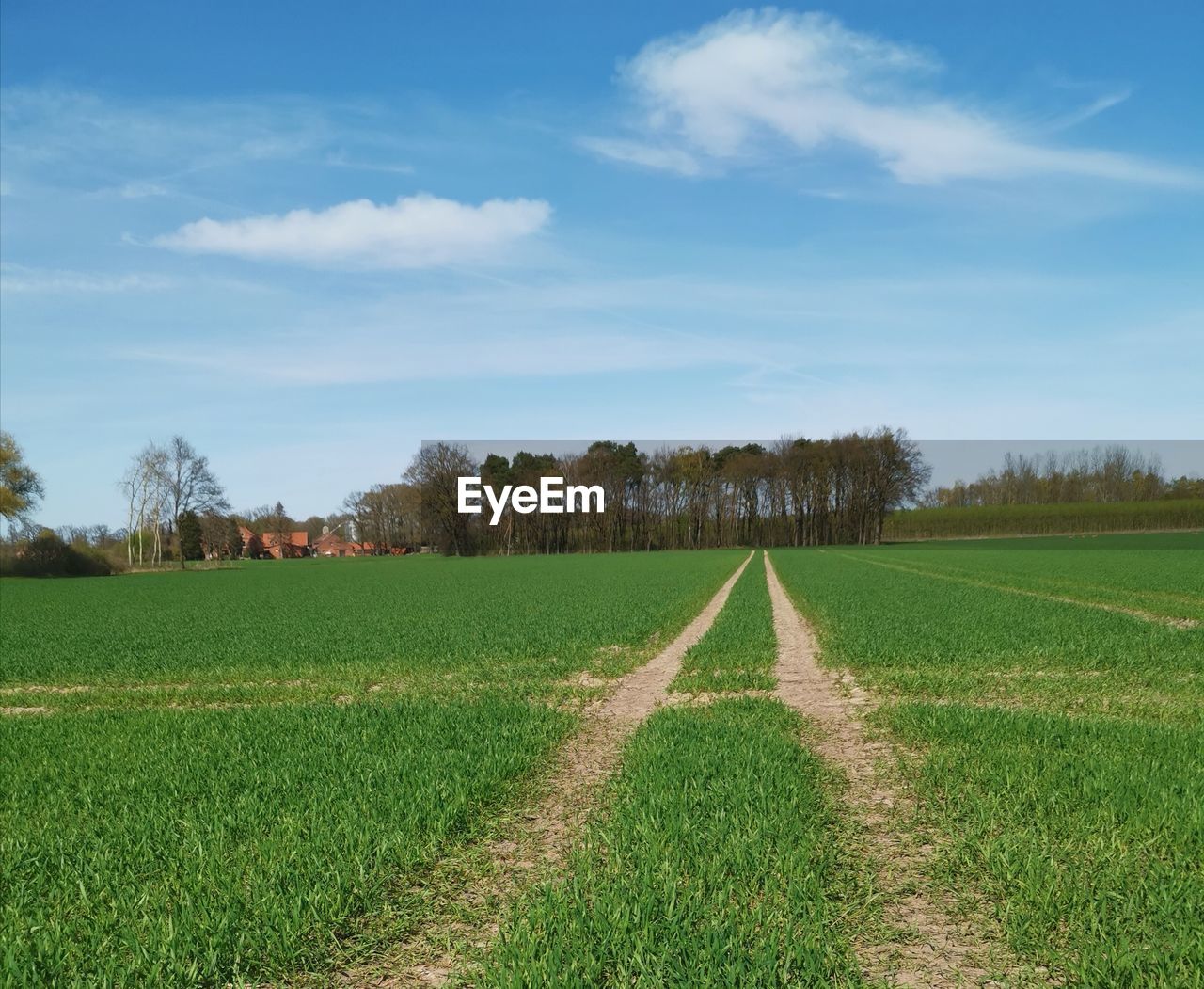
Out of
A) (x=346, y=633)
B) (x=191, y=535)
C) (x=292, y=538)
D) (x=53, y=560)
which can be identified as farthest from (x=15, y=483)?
(x=292, y=538)

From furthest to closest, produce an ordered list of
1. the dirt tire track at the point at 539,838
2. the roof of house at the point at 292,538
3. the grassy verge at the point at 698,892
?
the roof of house at the point at 292,538
the dirt tire track at the point at 539,838
the grassy verge at the point at 698,892

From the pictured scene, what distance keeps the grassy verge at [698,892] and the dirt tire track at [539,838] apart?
0.89 feet

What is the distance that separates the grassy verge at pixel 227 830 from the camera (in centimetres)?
454

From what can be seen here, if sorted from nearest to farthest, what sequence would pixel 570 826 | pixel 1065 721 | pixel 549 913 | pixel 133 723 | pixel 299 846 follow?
pixel 549 913, pixel 299 846, pixel 570 826, pixel 1065 721, pixel 133 723

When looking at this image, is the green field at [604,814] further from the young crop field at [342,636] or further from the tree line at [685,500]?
the tree line at [685,500]

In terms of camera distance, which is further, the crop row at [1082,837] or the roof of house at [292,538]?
the roof of house at [292,538]

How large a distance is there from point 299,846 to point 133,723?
22.5ft

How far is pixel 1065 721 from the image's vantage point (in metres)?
9.38

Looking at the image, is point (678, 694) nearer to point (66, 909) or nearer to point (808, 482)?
point (66, 909)

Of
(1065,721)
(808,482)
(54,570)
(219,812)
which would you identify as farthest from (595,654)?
(808,482)

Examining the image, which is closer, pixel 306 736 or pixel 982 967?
pixel 982 967

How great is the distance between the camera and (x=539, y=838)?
20.7 feet

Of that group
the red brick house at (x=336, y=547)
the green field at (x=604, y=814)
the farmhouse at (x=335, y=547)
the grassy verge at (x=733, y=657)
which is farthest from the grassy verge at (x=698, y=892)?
the farmhouse at (x=335, y=547)

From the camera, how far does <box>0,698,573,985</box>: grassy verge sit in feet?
14.9
